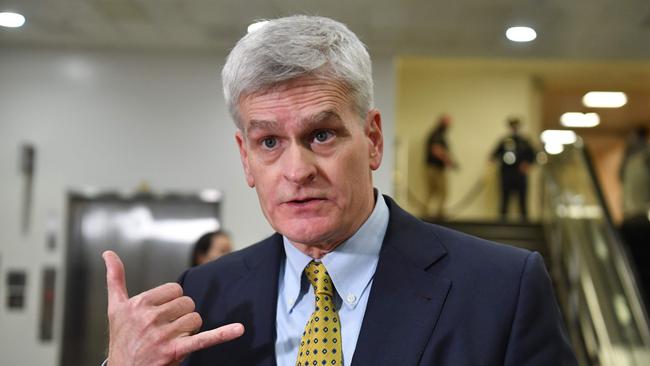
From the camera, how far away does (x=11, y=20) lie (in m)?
8.79

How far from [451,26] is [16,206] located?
17.0 ft

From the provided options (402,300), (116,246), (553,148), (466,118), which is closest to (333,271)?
(402,300)

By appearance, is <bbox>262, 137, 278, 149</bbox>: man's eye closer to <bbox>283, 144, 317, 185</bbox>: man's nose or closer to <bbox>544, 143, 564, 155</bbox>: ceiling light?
<bbox>283, 144, 317, 185</bbox>: man's nose

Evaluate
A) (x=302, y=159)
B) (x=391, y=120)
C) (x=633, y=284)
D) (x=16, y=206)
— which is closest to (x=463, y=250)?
(x=302, y=159)

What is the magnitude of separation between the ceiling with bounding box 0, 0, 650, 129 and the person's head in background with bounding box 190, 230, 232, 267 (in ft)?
11.8

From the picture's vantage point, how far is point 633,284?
20.6ft

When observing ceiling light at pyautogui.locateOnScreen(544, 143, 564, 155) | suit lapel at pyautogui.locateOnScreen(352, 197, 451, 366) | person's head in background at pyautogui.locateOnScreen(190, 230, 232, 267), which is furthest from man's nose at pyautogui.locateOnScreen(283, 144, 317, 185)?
ceiling light at pyautogui.locateOnScreen(544, 143, 564, 155)

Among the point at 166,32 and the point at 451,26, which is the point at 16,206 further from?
the point at 451,26

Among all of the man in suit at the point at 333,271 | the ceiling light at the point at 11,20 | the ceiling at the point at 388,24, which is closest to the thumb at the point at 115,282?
the man in suit at the point at 333,271

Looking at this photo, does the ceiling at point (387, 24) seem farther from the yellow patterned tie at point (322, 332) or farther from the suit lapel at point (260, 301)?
the yellow patterned tie at point (322, 332)

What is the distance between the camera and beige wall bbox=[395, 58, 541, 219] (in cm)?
1582

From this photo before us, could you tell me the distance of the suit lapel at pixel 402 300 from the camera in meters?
1.61

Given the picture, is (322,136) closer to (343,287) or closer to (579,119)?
(343,287)

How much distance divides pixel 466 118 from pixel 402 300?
14580 millimetres
